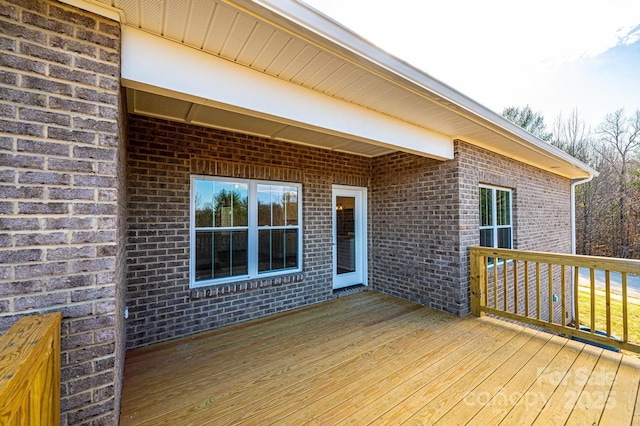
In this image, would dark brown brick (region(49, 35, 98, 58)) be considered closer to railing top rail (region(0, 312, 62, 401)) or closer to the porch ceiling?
the porch ceiling

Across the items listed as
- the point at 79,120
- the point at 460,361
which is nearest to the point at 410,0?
the point at 79,120

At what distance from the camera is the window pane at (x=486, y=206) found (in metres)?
4.54

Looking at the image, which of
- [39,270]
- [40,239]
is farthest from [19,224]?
[39,270]

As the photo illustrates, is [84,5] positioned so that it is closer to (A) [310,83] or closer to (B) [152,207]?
(A) [310,83]

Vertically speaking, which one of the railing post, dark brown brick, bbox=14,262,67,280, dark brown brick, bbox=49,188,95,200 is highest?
dark brown brick, bbox=49,188,95,200

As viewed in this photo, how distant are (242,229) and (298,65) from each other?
237 cm

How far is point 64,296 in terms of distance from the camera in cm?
145

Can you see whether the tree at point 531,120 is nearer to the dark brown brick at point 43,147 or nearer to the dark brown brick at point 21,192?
the dark brown brick at point 43,147

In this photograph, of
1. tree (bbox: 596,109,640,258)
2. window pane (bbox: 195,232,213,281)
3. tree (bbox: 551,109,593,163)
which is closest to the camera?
window pane (bbox: 195,232,213,281)

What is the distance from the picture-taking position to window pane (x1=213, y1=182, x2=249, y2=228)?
11.8 feet

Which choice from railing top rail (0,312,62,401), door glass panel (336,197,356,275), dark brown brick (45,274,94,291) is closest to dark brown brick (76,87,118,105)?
dark brown brick (45,274,94,291)

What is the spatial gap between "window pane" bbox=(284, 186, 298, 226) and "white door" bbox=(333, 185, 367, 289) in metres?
0.89

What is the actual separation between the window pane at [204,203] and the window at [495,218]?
433 centimetres

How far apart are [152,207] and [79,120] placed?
1.75 meters
